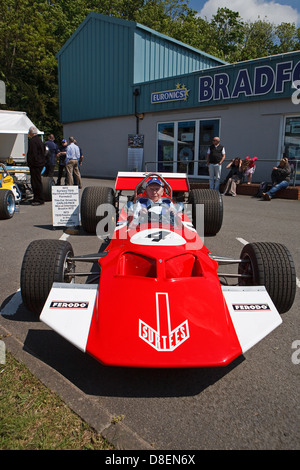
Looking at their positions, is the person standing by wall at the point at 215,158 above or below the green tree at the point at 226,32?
below

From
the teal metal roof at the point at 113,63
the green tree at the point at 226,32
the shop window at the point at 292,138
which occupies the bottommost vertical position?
the shop window at the point at 292,138

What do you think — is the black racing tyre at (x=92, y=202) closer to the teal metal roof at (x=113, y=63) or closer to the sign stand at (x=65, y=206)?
the sign stand at (x=65, y=206)

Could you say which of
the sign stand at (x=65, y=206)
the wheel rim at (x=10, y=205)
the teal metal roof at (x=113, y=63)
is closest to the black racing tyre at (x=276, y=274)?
the sign stand at (x=65, y=206)

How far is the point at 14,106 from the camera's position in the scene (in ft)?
83.2

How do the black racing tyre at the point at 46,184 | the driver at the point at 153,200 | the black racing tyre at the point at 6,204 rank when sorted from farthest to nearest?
the black racing tyre at the point at 46,184
the black racing tyre at the point at 6,204
the driver at the point at 153,200

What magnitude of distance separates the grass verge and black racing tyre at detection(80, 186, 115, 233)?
12.7 ft

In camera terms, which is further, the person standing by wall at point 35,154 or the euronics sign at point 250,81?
the euronics sign at point 250,81

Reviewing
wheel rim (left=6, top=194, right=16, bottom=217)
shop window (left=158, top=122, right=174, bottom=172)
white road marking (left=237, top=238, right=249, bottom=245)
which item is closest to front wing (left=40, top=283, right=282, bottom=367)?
white road marking (left=237, top=238, right=249, bottom=245)

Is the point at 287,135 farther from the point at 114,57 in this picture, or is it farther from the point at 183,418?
the point at 183,418

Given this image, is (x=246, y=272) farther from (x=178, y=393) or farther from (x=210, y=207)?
(x=210, y=207)

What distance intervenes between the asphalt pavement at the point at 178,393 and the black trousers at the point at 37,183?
18.4ft

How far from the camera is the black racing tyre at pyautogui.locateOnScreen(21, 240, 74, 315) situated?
3041 mm

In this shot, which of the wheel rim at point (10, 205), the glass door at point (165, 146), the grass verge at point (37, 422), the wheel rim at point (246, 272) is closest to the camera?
the grass verge at point (37, 422)

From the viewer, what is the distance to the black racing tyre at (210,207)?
5949mm
